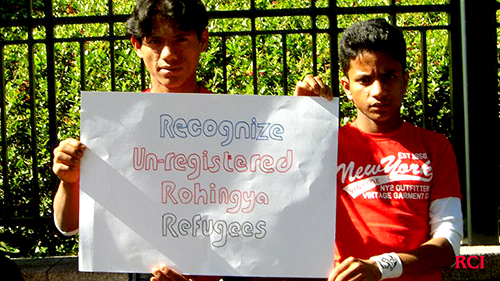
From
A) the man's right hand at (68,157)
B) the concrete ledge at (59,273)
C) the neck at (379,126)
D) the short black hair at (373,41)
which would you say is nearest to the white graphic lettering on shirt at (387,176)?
the neck at (379,126)

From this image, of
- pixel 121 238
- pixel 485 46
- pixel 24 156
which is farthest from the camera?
pixel 24 156

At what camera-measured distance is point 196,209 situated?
2.60m

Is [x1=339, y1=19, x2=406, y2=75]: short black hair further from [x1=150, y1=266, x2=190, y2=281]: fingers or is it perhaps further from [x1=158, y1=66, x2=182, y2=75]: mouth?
[x1=150, y1=266, x2=190, y2=281]: fingers

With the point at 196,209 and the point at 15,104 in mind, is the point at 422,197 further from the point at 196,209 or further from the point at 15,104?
the point at 15,104

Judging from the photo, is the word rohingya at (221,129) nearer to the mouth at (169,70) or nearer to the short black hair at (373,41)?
the mouth at (169,70)

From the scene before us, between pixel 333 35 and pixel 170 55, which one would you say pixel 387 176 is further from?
pixel 333 35

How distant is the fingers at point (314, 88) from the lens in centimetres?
255

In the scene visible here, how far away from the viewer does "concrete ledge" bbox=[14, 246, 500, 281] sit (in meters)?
4.27

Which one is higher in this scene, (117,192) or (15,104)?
(15,104)

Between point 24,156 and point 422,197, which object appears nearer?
point 422,197

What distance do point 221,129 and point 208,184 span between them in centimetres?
18

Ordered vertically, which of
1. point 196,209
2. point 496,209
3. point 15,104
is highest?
point 15,104

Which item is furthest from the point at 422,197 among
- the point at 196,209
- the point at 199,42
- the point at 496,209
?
the point at 496,209

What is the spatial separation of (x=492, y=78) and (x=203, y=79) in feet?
6.84
